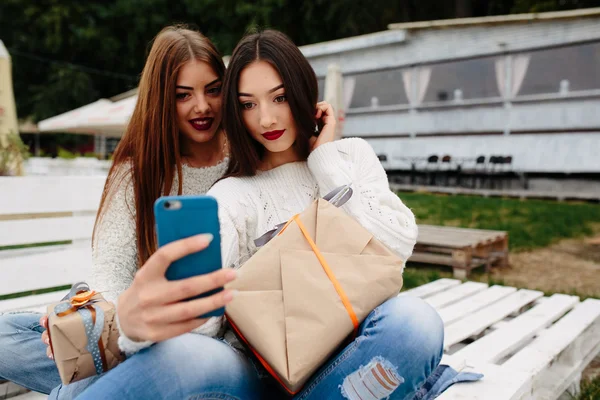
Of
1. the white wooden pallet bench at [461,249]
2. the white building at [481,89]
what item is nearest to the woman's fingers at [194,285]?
the white wooden pallet bench at [461,249]

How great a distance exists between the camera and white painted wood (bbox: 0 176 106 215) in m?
2.74

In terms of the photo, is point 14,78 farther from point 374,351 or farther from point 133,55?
point 374,351

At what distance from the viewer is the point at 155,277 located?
38.8 inches

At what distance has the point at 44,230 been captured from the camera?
293 cm

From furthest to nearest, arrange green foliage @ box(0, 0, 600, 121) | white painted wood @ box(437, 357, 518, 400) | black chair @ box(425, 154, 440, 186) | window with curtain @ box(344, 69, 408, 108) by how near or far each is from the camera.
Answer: green foliage @ box(0, 0, 600, 121) → window with curtain @ box(344, 69, 408, 108) → black chair @ box(425, 154, 440, 186) → white painted wood @ box(437, 357, 518, 400)

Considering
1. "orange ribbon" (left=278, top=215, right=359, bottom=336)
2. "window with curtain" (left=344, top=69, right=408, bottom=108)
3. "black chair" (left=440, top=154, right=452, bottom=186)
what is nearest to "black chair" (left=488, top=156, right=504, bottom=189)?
"black chair" (left=440, top=154, right=452, bottom=186)

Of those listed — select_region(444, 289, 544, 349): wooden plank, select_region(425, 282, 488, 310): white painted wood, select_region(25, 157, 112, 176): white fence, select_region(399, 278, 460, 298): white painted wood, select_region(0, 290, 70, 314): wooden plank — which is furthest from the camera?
select_region(25, 157, 112, 176): white fence

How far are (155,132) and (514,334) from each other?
1.90 metres

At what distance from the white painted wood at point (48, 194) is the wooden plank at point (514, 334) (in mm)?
2326

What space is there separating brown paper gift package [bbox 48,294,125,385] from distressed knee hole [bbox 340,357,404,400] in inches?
23.3

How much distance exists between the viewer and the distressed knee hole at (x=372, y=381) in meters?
1.36

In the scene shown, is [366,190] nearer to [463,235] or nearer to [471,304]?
[471,304]

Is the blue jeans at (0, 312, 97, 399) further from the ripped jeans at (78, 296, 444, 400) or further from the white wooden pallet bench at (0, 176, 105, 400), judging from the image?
the ripped jeans at (78, 296, 444, 400)

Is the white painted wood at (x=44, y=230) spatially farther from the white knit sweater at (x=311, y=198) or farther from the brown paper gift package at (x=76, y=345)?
the brown paper gift package at (x=76, y=345)
